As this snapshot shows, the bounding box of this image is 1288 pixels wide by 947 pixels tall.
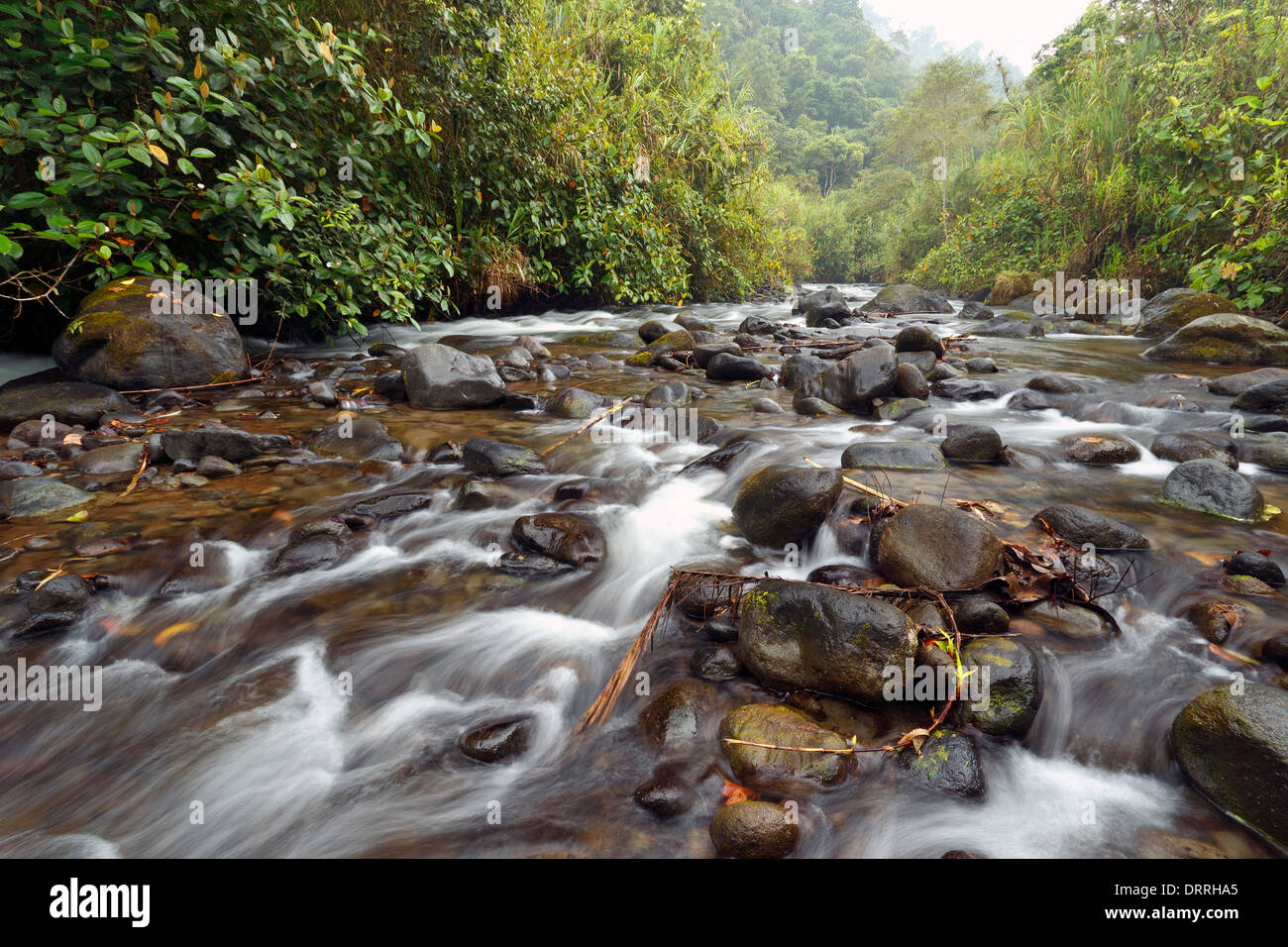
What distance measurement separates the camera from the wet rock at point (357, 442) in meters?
4.29

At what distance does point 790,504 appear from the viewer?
3043 millimetres

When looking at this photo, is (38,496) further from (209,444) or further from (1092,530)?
(1092,530)

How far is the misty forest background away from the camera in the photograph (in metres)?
4.69

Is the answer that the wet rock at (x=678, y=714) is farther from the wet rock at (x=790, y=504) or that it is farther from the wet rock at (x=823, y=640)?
the wet rock at (x=790, y=504)

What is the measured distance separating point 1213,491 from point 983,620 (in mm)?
2195

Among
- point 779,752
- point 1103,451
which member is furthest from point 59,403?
point 1103,451

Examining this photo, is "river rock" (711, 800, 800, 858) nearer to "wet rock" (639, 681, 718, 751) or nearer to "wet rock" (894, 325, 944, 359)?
"wet rock" (639, 681, 718, 751)

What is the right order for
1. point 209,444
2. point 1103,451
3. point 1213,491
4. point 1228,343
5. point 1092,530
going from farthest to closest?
point 1228,343 < point 1103,451 < point 209,444 < point 1213,491 < point 1092,530

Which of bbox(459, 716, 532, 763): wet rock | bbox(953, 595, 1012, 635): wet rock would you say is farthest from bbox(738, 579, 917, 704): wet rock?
bbox(459, 716, 532, 763): wet rock

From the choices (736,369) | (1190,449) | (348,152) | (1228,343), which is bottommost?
(1190,449)
